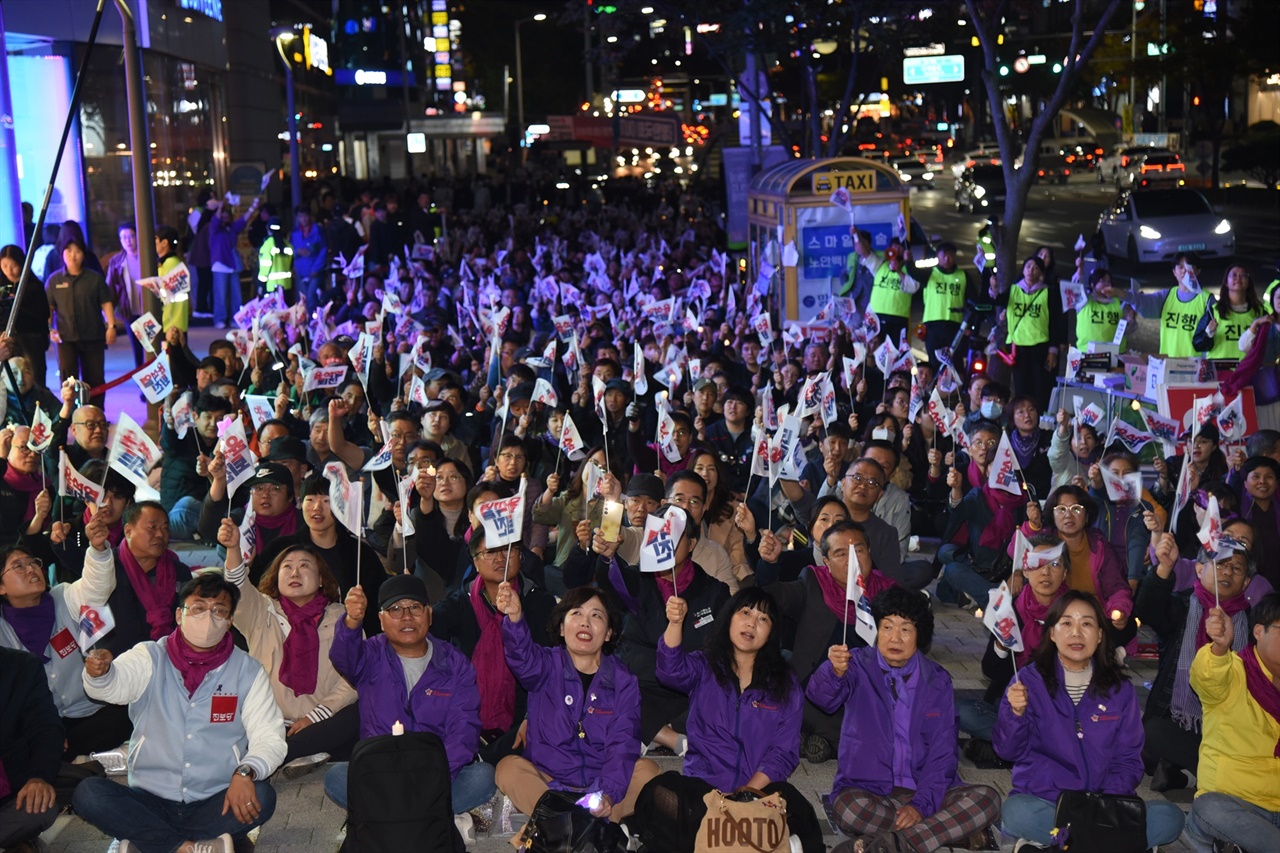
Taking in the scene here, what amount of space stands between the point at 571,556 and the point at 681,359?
17.8ft

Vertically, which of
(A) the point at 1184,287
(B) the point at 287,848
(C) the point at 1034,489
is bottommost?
(B) the point at 287,848

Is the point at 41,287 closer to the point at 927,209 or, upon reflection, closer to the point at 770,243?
the point at 770,243

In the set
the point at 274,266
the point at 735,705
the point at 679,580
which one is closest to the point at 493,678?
the point at 679,580

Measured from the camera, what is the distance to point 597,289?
18438mm

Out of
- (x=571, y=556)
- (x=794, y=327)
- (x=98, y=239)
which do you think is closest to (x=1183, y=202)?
(x=794, y=327)

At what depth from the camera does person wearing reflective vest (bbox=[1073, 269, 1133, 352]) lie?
13.5 meters

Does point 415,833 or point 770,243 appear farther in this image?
point 770,243

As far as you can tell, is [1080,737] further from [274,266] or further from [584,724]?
[274,266]

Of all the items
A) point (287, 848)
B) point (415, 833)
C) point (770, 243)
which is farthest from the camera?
point (770, 243)

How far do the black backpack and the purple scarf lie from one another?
161 centimetres

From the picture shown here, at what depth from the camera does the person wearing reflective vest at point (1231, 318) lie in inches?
474

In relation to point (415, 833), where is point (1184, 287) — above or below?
above

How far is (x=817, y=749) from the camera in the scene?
725 cm

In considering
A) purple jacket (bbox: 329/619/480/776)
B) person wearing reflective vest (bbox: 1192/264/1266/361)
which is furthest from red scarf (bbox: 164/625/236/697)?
person wearing reflective vest (bbox: 1192/264/1266/361)
